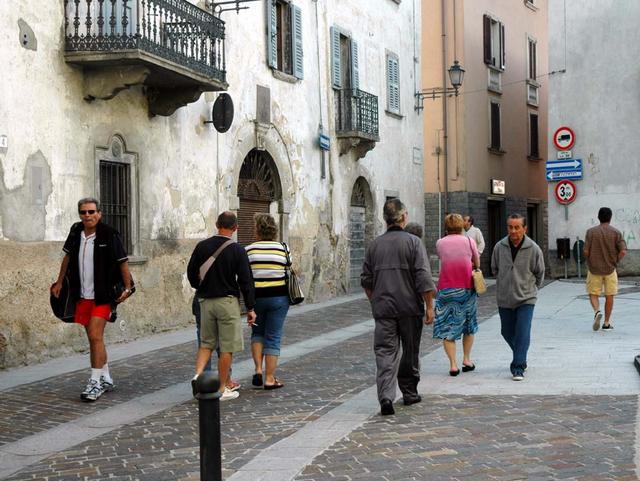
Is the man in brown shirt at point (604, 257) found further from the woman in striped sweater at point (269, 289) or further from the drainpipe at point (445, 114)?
the drainpipe at point (445, 114)

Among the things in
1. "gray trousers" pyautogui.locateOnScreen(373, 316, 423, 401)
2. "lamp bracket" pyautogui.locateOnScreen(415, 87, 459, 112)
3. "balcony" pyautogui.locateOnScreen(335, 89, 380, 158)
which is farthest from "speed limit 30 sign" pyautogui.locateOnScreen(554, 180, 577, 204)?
"gray trousers" pyautogui.locateOnScreen(373, 316, 423, 401)

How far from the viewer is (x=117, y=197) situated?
Answer: 14.0m

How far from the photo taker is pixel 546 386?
8836 millimetres

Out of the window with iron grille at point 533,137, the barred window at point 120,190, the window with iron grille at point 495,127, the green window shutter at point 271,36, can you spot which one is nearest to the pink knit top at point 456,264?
the barred window at point 120,190

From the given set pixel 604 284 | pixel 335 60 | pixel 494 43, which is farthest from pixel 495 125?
pixel 604 284

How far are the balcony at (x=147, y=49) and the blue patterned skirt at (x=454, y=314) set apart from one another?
530 centimetres

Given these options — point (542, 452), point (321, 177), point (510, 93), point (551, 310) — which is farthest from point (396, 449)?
point (510, 93)

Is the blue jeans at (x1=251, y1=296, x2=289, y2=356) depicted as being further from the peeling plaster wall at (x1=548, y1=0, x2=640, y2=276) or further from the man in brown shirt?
the peeling plaster wall at (x1=548, y1=0, x2=640, y2=276)

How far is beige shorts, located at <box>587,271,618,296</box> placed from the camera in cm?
1367

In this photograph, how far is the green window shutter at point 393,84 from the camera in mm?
25000

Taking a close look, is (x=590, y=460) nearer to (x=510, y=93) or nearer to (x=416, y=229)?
(x=416, y=229)

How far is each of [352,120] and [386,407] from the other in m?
14.9

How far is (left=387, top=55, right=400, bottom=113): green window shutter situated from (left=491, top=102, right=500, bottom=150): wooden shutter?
7111mm

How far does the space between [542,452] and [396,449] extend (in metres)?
0.90
